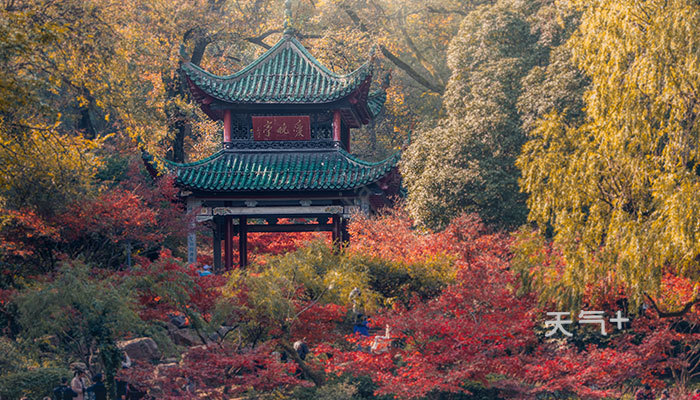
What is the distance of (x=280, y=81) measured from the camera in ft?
59.1

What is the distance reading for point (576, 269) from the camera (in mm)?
10727

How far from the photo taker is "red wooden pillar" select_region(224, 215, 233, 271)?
17.1m

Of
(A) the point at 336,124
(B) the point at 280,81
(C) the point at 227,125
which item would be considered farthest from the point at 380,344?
(B) the point at 280,81

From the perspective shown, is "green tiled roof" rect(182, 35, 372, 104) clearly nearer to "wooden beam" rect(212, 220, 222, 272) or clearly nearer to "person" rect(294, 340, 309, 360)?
"wooden beam" rect(212, 220, 222, 272)


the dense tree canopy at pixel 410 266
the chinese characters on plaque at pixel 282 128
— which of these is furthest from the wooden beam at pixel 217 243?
the chinese characters on plaque at pixel 282 128

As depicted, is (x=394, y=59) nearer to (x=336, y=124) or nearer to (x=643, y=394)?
(x=336, y=124)

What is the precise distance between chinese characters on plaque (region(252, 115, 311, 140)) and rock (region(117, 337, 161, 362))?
6.31m

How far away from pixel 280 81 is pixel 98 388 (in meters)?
9.89

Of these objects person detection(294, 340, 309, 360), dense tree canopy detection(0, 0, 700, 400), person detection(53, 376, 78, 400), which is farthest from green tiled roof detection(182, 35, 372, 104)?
person detection(53, 376, 78, 400)

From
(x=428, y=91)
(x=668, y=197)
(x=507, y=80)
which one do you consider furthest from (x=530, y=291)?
(x=428, y=91)

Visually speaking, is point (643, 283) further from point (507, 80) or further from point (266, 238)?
point (266, 238)

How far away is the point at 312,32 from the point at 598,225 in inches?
835

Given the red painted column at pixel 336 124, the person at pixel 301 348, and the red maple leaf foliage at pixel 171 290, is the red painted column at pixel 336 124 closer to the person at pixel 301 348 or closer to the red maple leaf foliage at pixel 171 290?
the red maple leaf foliage at pixel 171 290

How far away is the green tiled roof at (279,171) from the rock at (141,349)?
14.4ft
